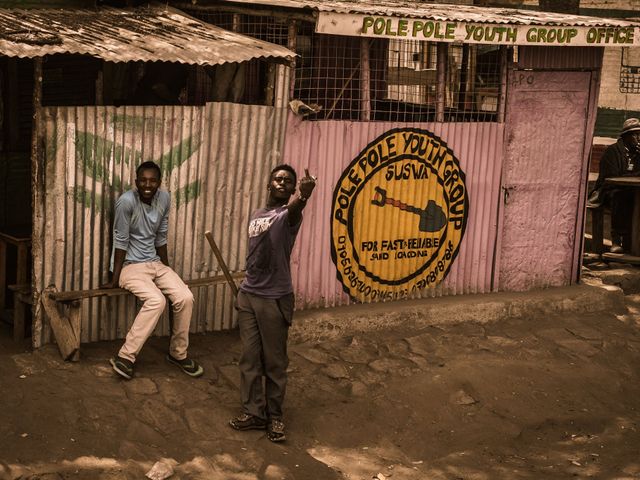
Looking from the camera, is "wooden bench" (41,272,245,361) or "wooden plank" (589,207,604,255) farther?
→ "wooden plank" (589,207,604,255)

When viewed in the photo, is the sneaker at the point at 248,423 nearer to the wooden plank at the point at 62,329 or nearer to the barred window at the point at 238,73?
the wooden plank at the point at 62,329

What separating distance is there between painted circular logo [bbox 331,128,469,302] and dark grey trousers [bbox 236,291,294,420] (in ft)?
6.51

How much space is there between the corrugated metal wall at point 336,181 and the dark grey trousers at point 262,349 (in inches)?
68.8

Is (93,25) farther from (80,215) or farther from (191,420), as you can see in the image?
(191,420)

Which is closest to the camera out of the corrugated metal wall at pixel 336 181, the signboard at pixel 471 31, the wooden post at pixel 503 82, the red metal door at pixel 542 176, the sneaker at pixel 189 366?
the sneaker at pixel 189 366

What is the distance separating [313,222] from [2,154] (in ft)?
8.59

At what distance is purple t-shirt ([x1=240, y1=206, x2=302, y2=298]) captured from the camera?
248 inches

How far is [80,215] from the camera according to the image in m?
6.97

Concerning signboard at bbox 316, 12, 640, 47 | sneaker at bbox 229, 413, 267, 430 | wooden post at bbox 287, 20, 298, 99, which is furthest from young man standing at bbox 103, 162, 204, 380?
signboard at bbox 316, 12, 640, 47

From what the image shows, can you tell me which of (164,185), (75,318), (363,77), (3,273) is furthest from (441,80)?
(3,273)

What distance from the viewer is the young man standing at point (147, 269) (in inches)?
271

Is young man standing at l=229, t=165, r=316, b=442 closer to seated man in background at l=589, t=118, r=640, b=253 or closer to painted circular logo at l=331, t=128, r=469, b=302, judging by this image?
painted circular logo at l=331, t=128, r=469, b=302

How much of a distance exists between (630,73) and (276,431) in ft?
45.8

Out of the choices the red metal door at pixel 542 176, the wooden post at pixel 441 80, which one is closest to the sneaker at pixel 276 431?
the wooden post at pixel 441 80
